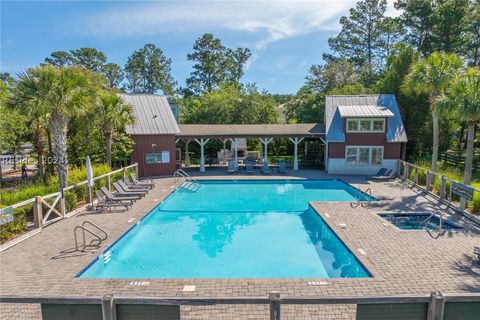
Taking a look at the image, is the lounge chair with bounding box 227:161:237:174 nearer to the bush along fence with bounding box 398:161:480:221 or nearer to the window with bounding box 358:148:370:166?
the window with bounding box 358:148:370:166

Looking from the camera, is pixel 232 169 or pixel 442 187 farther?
pixel 232 169

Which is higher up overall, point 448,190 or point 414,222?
point 448,190

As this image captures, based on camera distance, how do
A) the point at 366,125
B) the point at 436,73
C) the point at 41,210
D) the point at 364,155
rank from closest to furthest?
the point at 41,210 < the point at 436,73 < the point at 366,125 < the point at 364,155

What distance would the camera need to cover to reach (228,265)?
9469mm

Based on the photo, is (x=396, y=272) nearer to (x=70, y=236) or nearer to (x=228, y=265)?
(x=228, y=265)

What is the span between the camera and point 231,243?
37.6 feet

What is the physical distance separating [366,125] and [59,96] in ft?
62.9

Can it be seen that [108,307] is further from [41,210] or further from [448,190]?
[448,190]

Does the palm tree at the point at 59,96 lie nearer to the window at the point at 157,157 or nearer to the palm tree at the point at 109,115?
the palm tree at the point at 109,115

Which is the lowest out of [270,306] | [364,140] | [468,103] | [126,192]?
[126,192]

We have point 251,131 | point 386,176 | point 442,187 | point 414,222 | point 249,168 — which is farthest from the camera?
point 251,131

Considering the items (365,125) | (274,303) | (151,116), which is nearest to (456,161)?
(365,125)

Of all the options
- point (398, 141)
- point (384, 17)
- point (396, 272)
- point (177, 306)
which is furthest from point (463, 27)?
point (177, 306)

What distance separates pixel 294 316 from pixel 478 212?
10370mm
